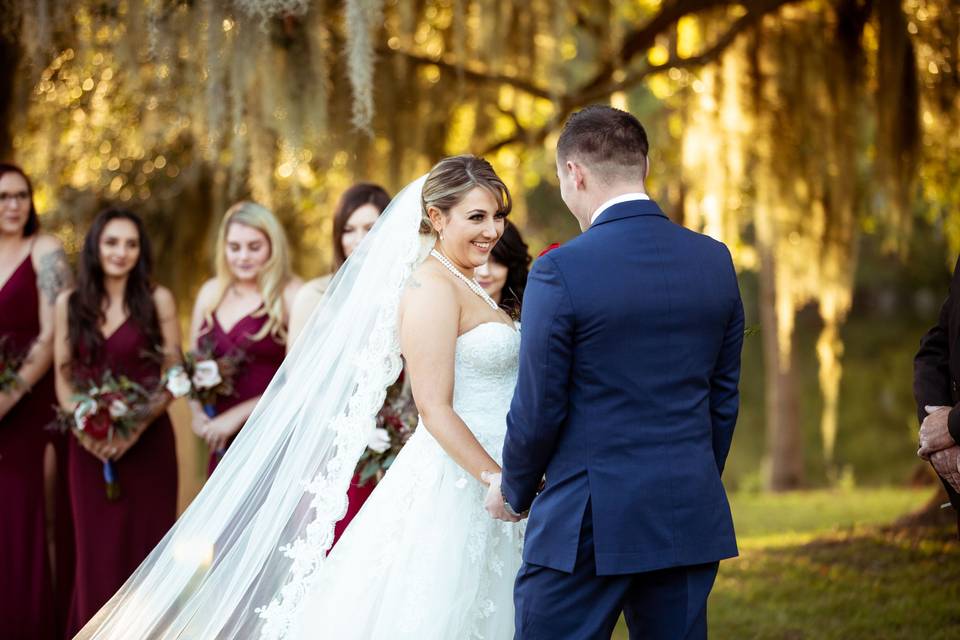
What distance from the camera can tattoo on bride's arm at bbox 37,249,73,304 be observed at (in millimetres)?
5375

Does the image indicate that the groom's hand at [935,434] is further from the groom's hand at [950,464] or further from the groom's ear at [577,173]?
the groom's ear at [577,173]

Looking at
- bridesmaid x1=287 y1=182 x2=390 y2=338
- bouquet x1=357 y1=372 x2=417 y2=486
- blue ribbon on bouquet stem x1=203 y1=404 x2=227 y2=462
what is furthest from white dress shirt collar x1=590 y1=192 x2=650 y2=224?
blue ribbon on bouquet stem x1=203 y1=404 x2=227 y2=462

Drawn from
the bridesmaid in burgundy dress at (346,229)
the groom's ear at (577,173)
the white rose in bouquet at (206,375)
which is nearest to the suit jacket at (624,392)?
the groom's ear at (577,173)

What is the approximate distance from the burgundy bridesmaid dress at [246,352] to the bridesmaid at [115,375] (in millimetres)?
270

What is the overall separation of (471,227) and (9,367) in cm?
296

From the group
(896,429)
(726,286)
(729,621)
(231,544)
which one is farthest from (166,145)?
(896,429)

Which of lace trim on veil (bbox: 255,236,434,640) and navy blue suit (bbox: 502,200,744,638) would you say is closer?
navy blue suit (bbox: 502,200,744,638)

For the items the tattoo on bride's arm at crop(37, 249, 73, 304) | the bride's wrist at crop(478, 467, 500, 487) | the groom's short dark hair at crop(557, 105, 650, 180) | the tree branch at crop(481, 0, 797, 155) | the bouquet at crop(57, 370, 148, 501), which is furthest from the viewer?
the tree branch at crop(481, 0, 797, 155)

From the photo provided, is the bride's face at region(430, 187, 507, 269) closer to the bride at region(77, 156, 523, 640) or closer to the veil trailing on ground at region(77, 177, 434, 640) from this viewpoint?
the bride at region(77, 156, 523, 640)

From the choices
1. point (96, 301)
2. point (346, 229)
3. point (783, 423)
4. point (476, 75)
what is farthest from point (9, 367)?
point (783, 423)

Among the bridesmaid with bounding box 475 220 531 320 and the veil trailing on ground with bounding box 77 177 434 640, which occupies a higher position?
the bridesmaid with bounding box 475 220 531 320

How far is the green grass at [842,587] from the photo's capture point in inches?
187

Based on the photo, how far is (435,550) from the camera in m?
3.38

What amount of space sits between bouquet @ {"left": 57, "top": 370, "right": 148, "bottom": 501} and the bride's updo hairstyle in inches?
86.9
